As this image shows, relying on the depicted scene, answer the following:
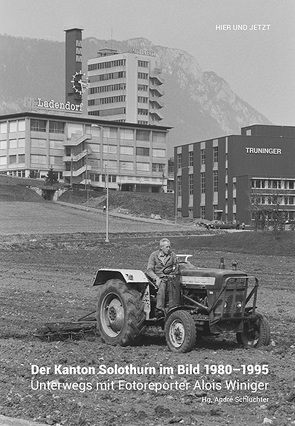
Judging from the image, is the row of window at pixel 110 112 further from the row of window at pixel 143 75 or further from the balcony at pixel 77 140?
the balcony at pixel 77 140

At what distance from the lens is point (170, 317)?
1552 centimetres

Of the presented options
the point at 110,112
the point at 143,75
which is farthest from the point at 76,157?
the point at 143,75

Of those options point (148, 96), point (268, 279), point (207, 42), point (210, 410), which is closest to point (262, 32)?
point (207, 42)

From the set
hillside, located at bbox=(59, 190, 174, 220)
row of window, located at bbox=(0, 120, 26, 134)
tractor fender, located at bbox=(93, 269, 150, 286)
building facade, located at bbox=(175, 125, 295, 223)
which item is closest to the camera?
tractor fender, located at bbox=(93, 269, 150, 286)

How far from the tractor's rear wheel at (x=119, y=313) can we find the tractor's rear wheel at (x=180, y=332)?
69cm

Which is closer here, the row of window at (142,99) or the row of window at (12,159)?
the row of window at (12,159)

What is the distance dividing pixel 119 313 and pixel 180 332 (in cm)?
153

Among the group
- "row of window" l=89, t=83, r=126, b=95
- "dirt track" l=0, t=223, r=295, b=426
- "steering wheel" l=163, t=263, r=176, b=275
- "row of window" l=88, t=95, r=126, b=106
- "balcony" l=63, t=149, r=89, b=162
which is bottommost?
"dirt track" l=0, t=223, r=295, b=426

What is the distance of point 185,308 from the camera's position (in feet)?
51.5

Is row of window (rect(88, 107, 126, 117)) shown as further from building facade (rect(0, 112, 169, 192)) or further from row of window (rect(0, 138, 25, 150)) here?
row of window (rect(0, 138, 25, 150))

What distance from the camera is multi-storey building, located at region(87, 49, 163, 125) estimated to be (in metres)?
193

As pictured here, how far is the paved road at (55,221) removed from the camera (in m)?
76.9

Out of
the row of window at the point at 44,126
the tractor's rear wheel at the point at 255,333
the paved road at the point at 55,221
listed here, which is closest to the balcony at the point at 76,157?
the row of window at the point at 44,126

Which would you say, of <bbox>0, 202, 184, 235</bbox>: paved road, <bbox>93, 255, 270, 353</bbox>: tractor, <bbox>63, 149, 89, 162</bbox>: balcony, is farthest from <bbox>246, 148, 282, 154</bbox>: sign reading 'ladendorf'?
<bbox>93, 255, 270, 353</bbox>: tractor
